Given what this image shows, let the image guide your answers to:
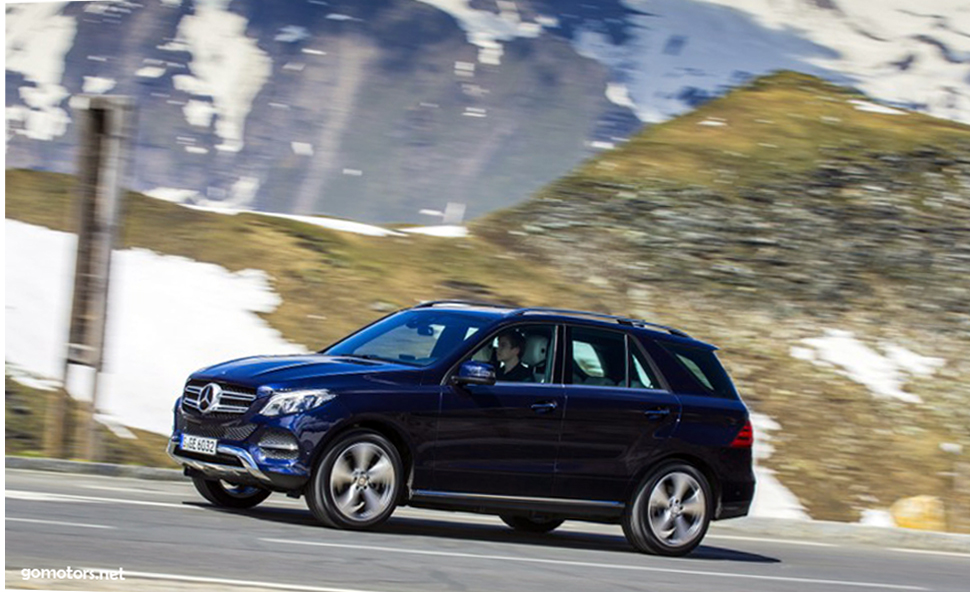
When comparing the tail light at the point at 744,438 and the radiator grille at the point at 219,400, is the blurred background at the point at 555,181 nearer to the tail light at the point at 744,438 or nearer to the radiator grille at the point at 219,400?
the tail light at the point at 744,438

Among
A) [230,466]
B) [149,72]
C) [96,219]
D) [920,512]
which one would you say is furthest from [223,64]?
[230,466]

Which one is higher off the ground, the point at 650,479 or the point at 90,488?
the point at 650,479

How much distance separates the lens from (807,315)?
79.6ft

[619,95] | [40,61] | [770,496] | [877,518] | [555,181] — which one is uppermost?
[619,95]

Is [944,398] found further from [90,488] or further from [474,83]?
[90,488]

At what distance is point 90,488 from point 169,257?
425 inches

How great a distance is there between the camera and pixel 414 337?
428 inches

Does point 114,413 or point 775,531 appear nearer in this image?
point 775,531

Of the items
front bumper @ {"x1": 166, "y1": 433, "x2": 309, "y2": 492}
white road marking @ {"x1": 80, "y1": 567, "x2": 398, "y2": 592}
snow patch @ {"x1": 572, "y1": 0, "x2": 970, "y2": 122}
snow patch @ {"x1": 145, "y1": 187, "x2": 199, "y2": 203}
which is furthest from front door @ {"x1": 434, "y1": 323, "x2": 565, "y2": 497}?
snow patch @ {"x1": 572, "y1": 0, "x2": 970, "y2": 122}

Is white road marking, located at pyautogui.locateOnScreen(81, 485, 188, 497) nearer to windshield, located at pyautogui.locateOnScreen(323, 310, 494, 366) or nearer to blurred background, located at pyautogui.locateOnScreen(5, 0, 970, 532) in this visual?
windshield, located at pyautogui.locateOnScreen(323, 310, 494, 366)

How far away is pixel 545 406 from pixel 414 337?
1124mm

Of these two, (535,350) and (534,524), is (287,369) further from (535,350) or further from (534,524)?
(534,524)

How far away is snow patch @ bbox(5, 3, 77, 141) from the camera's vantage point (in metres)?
24.3

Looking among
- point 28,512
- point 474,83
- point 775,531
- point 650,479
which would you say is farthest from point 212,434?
point 474,83
